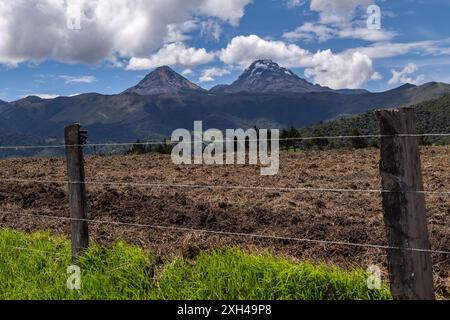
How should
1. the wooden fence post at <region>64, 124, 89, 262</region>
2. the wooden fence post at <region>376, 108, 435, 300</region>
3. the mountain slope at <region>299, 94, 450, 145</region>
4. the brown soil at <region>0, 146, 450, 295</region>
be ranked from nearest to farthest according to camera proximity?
the wooden fence post at <region>376, 108, 435, 300</region> < the wooden fence post at <region>64, 124, 89, 262</region> < the brown soil at <region>0, 146, 450, 295</region> < the mountain slope at <region>299, 94, 450, 145</region>

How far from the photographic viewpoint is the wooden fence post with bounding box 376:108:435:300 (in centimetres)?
432

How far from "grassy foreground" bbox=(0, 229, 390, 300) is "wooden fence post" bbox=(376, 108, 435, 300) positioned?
534 millimetres

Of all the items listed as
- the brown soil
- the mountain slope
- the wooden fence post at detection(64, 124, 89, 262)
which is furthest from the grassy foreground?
the mountain slope

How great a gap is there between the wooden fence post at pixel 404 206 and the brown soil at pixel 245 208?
1854 mm

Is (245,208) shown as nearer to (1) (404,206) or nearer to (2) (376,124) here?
(1) (404,206)

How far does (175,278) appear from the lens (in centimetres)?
558

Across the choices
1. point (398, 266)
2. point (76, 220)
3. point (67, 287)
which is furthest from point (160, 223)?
point (398, 266)

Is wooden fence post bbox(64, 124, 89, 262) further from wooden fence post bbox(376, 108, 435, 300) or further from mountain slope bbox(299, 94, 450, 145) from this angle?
mountain slope bbox(299, 94, 450, 145)

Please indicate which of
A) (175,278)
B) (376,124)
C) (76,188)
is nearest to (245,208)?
(76,188)

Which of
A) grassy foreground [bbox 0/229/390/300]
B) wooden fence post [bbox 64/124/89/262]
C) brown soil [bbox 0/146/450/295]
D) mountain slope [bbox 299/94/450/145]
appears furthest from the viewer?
mountain slope [bbox 299/94/450/145]

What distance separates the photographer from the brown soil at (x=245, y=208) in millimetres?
7648

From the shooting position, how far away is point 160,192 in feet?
43.4

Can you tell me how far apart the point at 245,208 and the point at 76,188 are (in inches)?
195

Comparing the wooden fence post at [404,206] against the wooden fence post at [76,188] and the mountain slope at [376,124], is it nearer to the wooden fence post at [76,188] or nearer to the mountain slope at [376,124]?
the wooden fence post at [76,188]
